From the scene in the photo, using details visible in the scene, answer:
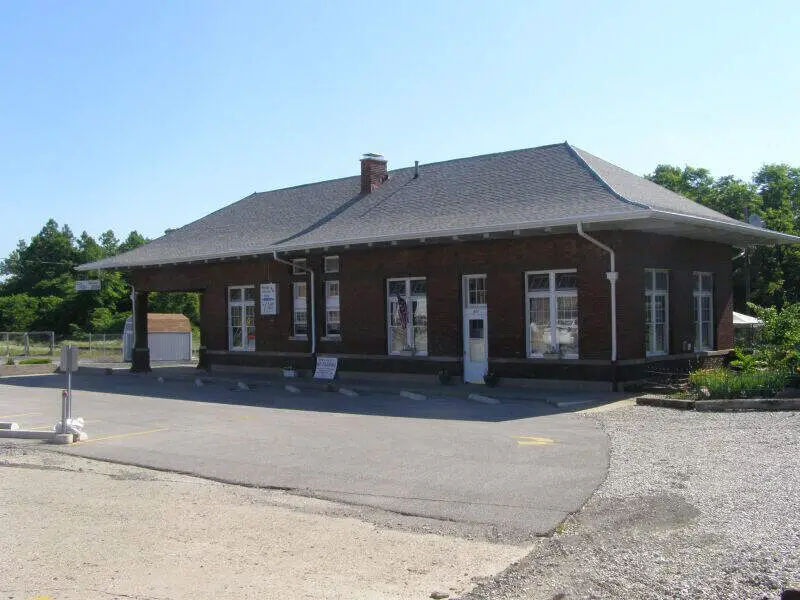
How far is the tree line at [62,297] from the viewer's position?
64125mm

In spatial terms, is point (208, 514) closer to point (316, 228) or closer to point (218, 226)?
point (316, 228)

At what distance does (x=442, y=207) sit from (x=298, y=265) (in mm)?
5266

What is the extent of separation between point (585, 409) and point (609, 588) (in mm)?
10741

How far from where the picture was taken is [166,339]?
3638 centimetres

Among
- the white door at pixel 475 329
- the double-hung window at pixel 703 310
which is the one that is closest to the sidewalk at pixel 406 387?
the white door at pixel 475 329

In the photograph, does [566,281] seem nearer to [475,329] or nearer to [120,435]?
[475,329]

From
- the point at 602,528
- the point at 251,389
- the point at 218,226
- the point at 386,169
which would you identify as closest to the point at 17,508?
the point at 602,528

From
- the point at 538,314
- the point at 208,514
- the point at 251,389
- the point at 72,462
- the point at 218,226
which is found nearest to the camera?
the point at 208,514

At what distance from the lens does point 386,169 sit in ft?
92.1

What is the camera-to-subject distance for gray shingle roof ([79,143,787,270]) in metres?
19.6

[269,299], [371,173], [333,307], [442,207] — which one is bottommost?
[333,307]

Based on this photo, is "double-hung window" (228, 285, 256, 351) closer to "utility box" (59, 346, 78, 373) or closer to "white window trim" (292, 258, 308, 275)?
"white window trim" (292, 258, 308, 275)

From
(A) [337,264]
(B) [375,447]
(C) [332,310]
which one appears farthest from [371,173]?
(B) [375,447]

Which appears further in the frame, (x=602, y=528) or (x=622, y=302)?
(x=622, y=302)
